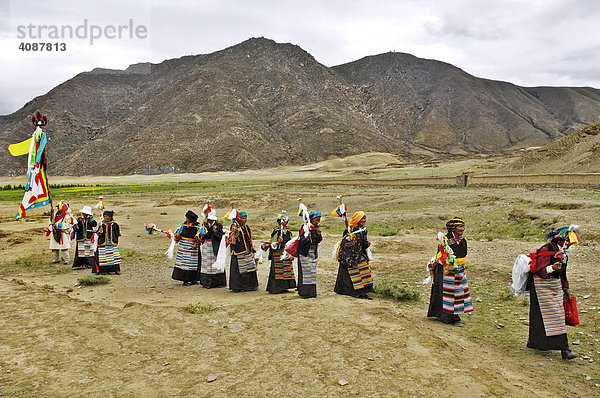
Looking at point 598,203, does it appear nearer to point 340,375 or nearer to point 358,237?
point 358,237

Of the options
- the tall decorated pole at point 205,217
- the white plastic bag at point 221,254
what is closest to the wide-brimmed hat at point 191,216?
the tall decorated pole at point 205,217

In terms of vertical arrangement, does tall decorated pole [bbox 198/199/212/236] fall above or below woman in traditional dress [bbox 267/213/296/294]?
above

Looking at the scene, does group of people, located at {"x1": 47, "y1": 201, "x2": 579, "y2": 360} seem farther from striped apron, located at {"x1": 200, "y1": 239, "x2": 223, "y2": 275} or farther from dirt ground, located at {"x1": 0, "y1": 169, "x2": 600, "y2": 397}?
dirt ground, located at {"x1": 0, "y1": 169, "x2": 600, "y2": 397}

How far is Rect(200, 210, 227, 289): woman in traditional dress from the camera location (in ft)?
36.3

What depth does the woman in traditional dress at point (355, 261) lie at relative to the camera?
9148 millimetres

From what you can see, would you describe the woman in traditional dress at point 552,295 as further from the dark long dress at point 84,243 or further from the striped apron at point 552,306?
the dark long dress at point 84,243

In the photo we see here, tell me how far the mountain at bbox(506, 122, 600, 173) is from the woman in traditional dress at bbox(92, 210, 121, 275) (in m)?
38.6

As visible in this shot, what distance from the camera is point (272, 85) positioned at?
139 meters

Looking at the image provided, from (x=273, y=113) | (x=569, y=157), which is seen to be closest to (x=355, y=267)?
(x=569, y=157)

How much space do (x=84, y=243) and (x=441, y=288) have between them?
11.1 meters

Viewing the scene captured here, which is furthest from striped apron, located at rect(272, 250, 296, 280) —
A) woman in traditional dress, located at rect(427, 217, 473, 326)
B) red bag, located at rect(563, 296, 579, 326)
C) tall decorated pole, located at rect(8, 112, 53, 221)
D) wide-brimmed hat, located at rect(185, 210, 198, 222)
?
tall decorated pole, located at rect(8, 112, 53, 221)

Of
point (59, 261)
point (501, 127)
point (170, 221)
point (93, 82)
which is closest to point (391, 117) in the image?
point (501, 127)

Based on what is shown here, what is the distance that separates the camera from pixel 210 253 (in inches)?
437

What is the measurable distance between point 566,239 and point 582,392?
2078mm
